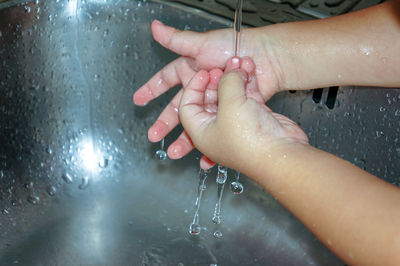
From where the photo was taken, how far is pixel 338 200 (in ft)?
1.47

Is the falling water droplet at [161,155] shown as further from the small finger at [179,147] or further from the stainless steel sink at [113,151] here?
the small finger at [179,147]

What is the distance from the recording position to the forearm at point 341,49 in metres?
0.64

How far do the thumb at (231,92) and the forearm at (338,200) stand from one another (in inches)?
2.6

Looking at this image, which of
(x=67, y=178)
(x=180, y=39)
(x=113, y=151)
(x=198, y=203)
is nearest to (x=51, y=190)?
(x=67, y=178)

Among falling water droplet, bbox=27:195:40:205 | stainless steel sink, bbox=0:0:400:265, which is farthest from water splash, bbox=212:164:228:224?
falling water droplet, bbox=27:195:40:205

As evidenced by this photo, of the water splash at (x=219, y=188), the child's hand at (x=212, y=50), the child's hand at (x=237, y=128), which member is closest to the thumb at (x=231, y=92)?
the child's hand at (x=237, y=128)

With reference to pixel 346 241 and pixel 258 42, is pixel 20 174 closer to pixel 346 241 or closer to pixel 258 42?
pixel 258 42

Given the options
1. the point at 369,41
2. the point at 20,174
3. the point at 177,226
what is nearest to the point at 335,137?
the point at 369,41

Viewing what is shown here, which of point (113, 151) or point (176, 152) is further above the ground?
point (176, 152)

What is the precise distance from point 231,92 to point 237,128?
4 cm

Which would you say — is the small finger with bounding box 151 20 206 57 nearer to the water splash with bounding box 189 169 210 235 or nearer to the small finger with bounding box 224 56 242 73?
the small finger with bounding box 224 56 242 73

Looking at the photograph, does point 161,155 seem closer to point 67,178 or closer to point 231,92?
point 67,178

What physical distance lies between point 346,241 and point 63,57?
2.04 feet

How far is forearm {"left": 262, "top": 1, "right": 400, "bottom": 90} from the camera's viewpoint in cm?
64
